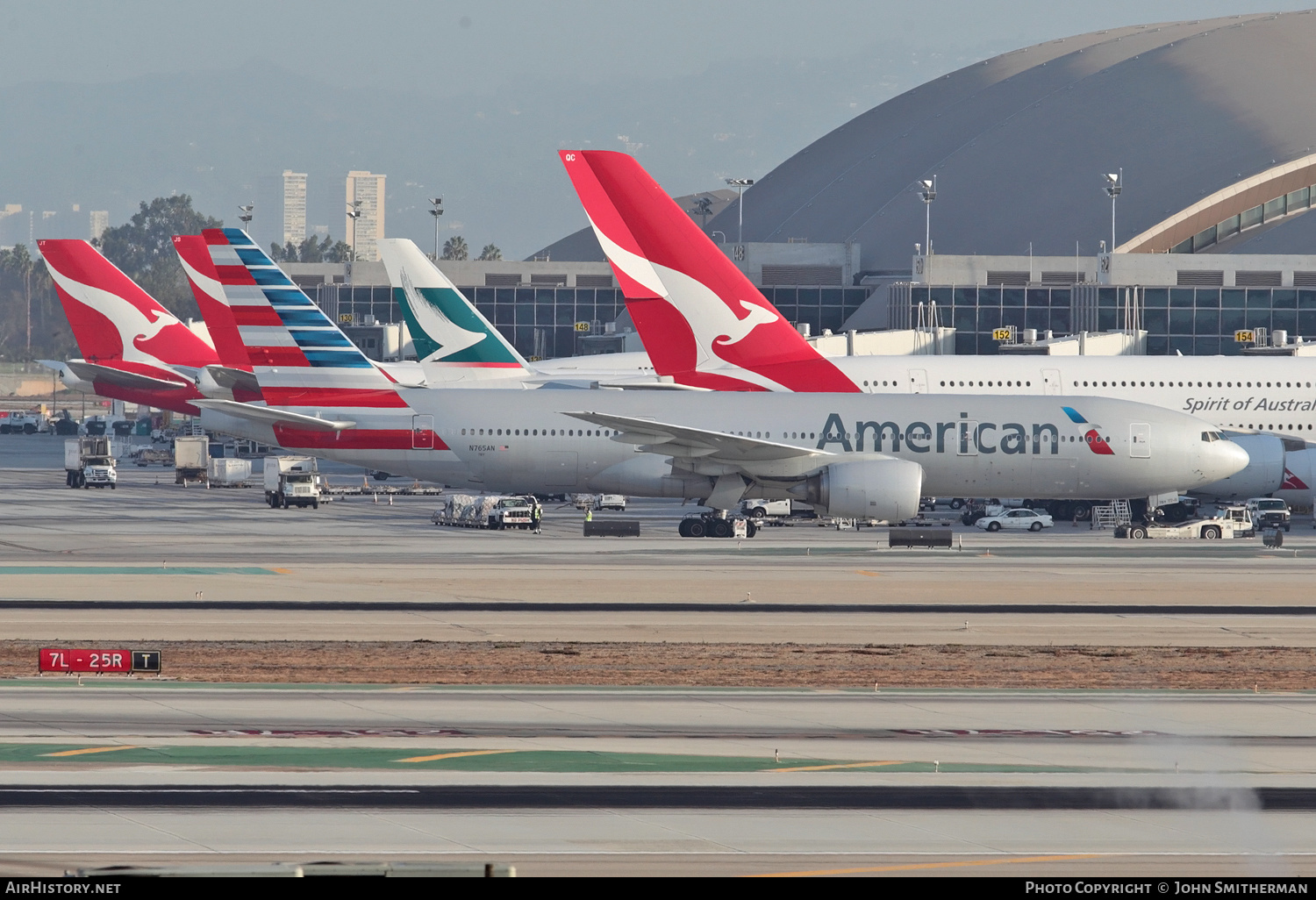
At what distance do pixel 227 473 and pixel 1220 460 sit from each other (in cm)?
4745

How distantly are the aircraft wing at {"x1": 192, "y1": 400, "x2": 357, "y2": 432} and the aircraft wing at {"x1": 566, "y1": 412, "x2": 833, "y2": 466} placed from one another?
25.3 feet

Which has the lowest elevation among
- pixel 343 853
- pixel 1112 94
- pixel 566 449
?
pixel 343 853

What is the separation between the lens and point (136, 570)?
38844 millimetres

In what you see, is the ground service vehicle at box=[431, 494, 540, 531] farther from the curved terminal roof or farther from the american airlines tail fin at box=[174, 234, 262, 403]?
the curved terminal roof

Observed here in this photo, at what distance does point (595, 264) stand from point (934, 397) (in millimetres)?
71773

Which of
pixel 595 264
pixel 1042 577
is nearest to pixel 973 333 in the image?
pixel 595 264

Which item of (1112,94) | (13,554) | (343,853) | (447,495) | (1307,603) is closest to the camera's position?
(343,853)

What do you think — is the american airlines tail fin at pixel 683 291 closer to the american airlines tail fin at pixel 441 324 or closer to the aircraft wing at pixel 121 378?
the american airlines tail fin at pixel 441 324

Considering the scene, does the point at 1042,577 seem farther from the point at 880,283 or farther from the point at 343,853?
the point at 880,283

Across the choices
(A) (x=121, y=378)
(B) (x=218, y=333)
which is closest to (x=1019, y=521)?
(B) (x=218, y=333)

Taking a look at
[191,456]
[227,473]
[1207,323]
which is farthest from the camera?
[1207,323]

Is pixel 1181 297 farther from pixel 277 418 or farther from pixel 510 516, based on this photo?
pixel 277 418

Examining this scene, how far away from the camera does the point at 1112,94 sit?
403 feet

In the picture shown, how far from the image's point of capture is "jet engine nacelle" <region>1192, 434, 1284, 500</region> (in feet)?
176
